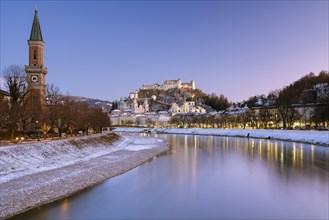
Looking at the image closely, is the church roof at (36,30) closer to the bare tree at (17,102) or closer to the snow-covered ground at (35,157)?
the bare tree at (17,102)

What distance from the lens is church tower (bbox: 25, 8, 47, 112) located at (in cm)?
5814

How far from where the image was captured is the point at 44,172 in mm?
22297

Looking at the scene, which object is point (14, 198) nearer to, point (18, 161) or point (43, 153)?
point (18, 161)

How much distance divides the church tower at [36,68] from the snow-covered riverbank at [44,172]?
27803 mm

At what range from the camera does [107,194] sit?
681 inches

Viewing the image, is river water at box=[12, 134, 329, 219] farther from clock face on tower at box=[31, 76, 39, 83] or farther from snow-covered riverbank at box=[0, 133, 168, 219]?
clock face on tower at box=[31, 76, 39, 83]

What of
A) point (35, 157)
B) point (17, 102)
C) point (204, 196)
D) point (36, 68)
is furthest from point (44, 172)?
point (36, 68)

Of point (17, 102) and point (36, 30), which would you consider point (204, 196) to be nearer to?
point (17, 102)

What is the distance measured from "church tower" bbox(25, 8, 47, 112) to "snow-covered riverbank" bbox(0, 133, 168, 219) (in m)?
27.8

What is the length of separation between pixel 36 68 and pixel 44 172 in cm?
4110

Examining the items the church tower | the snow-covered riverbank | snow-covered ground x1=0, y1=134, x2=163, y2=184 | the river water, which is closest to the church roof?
the church tower

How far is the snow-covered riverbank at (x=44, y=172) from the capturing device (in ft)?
50.9

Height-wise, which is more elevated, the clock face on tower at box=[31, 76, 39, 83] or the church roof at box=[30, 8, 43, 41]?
the church roof at box=[30, 8, 43, 41]

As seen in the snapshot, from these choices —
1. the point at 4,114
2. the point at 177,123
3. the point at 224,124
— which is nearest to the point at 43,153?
the point at 4,114
